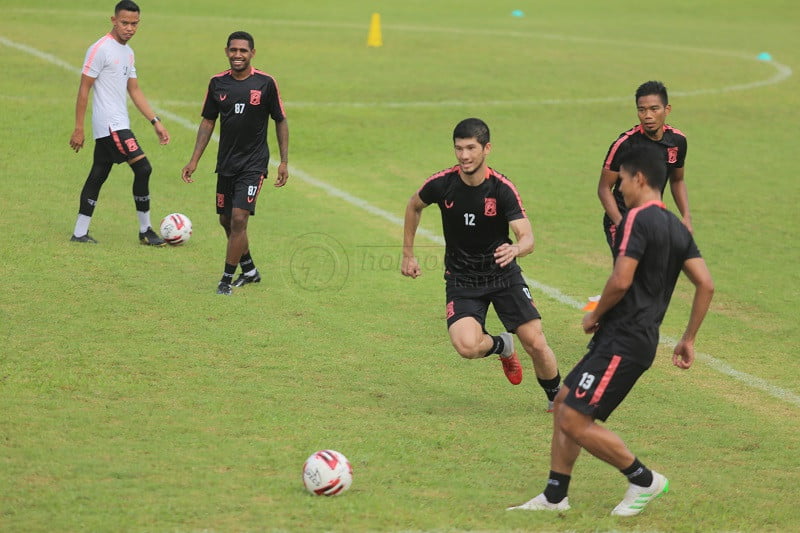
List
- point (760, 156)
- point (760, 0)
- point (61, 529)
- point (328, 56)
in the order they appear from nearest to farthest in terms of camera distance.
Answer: point (61, 529) → point (760, 156) → point (328, 56) → point (760, 0)

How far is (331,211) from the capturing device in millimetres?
15430

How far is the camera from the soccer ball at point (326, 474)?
21.7ft

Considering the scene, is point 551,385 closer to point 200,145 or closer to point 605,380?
point 605,380

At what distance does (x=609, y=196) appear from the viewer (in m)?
9.41

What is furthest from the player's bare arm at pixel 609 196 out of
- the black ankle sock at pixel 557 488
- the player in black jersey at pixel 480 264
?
the black ankle sock at pixel 557 488

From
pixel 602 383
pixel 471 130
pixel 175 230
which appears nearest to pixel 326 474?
pixel 602 383

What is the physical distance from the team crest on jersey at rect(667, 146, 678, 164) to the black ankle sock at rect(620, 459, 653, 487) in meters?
3.77

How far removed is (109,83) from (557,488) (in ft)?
26.1

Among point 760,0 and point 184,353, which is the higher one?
point 760,0

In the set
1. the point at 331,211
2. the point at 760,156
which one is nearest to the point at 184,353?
the point at 331,211

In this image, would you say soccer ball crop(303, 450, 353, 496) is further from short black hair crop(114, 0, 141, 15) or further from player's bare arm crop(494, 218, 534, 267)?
short black hair crop(114, 0, 141, 15)

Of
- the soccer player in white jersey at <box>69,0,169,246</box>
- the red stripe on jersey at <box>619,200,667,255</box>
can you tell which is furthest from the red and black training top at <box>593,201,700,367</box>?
the soccer player in white jersey at <box>69,0,169,246</box>

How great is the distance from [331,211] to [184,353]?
6288 mm

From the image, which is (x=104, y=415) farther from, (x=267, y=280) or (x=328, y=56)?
(x=328, y=56)
